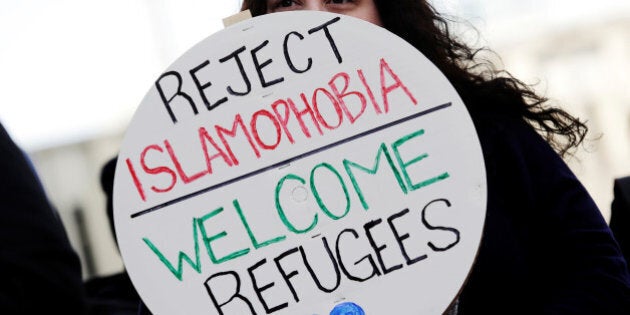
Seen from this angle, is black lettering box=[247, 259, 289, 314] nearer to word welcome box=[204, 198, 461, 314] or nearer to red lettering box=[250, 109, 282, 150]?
Result: word welcome box=[204, 198, 461, 314]

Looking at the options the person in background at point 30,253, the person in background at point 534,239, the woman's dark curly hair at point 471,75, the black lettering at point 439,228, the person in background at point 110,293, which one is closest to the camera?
the person in background at point 30,253

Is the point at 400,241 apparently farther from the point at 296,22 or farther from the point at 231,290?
the point at 296,22

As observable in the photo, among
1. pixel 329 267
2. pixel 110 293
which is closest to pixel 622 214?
pixel 329 267

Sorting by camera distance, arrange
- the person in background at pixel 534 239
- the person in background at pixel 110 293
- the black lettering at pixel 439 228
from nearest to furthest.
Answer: the black lettering at pixel 439 228 → the person in background at pixel 534 239 → the person in background at pixel 110 293

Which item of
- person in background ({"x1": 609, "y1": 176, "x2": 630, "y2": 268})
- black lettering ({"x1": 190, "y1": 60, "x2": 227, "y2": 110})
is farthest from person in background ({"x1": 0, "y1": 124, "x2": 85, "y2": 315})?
person in background ({"x1": 609, "y1": 176, "x2": 630, "y2": 268})

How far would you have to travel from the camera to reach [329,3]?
1545 mm

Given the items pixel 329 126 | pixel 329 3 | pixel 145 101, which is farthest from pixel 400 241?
pixel 329 3

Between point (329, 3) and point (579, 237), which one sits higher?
point (329, 3)

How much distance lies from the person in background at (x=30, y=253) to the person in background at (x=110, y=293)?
0.70 m

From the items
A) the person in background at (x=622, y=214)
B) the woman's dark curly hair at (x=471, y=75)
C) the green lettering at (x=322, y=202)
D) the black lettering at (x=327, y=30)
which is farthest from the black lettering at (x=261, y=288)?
the person in background at (x=622, y=214)

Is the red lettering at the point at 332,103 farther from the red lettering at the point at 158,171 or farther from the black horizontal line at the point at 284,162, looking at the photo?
the red lettering at the point at 158,171

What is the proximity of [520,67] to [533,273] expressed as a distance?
35.4 ft

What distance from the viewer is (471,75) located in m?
1.59

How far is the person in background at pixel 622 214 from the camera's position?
1.59 m
